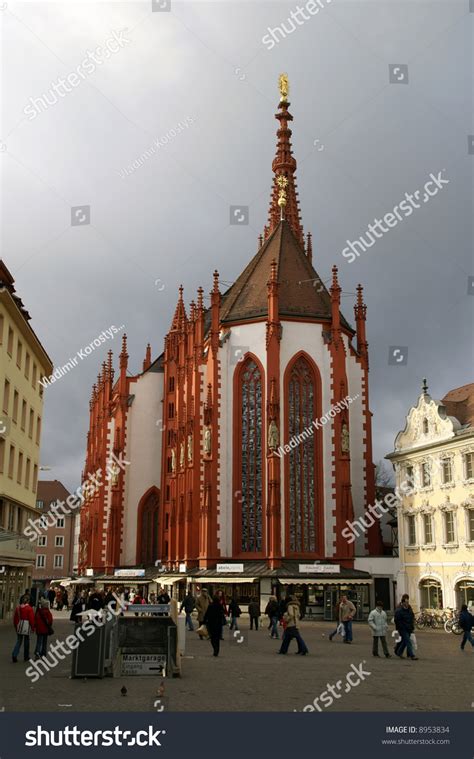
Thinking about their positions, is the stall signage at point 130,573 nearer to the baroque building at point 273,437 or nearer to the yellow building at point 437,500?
the baroque building at point 273,437

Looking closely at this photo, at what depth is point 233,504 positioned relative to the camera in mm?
47500

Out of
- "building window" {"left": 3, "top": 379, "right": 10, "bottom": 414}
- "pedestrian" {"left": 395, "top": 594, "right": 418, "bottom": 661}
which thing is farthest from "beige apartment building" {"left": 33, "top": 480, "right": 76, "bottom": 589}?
"pedestrian" {"left": 395, "top": 594, "right": 418, "bottom": 661}

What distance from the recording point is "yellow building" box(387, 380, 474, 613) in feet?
129

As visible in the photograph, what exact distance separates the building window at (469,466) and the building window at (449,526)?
214cm

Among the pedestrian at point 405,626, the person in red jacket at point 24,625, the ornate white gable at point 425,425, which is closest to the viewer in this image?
the person in red jacket at point 24,625

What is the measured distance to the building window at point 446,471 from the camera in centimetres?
4078

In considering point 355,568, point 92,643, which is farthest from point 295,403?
point 92,643

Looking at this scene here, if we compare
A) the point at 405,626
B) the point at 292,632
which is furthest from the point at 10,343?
the point at 405,626

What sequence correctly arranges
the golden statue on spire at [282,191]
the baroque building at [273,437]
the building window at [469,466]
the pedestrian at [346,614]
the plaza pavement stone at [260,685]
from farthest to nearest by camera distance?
the golden statue on spire at [282,191] → the baroque building at [273,437] → the building window at [469,466] → the pedestrian at [346,614] → the plaza pavement stone at [260,685]

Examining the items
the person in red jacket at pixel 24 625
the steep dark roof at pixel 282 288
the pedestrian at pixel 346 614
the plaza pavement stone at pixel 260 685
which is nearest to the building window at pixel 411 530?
the steep dark roof at pixel 282 288

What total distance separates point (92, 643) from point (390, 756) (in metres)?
Answer: 8.40

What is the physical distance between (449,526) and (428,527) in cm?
197

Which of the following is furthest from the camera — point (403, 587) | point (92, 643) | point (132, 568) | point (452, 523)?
point (132, 568)

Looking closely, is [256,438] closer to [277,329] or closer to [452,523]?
[277,329]
